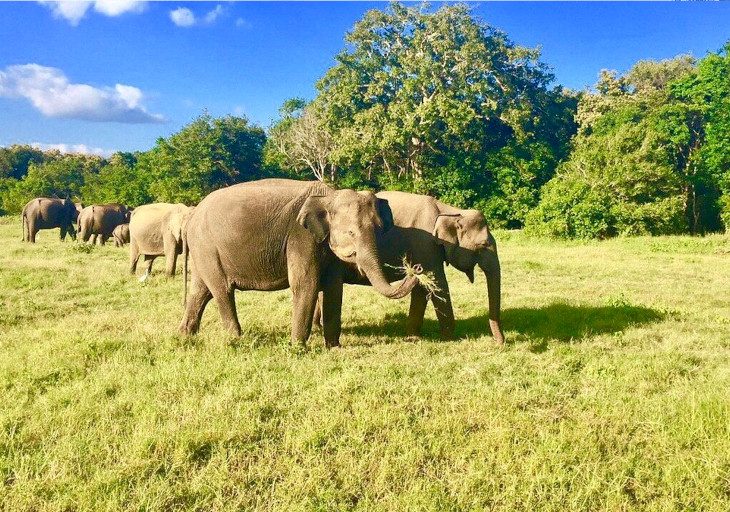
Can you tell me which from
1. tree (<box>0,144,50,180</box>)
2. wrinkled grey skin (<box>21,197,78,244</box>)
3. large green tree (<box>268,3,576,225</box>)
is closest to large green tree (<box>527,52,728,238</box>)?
large green tree (<box>268,3,576,225</box>)

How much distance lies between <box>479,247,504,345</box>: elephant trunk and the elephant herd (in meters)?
0.02

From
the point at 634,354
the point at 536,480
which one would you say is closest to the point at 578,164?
the point at 634,354

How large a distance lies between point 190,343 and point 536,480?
5373 mm

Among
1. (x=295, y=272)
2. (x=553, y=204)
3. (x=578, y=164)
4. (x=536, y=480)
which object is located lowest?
(x=536, y=480)

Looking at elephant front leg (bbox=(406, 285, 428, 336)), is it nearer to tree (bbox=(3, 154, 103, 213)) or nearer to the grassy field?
the grassy field

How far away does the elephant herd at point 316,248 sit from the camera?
7566 mm

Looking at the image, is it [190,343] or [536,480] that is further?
[190,343]

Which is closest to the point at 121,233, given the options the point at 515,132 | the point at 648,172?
the point at 515,132

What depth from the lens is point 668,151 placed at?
3209 cm

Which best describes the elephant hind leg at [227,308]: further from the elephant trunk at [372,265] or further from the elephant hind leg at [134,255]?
the elephant hind leg at [134,255]

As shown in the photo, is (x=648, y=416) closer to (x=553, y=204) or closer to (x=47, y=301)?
(x=47, y=301)

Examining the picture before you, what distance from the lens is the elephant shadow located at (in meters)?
9.46

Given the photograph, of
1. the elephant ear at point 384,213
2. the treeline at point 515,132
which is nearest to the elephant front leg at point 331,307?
the elephant ear at point 384,213

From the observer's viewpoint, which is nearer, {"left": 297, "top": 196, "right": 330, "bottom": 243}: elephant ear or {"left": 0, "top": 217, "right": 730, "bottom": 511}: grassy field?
{"left": 0, "top": 217, "right": 730, "bottom": 511}: grassy field
